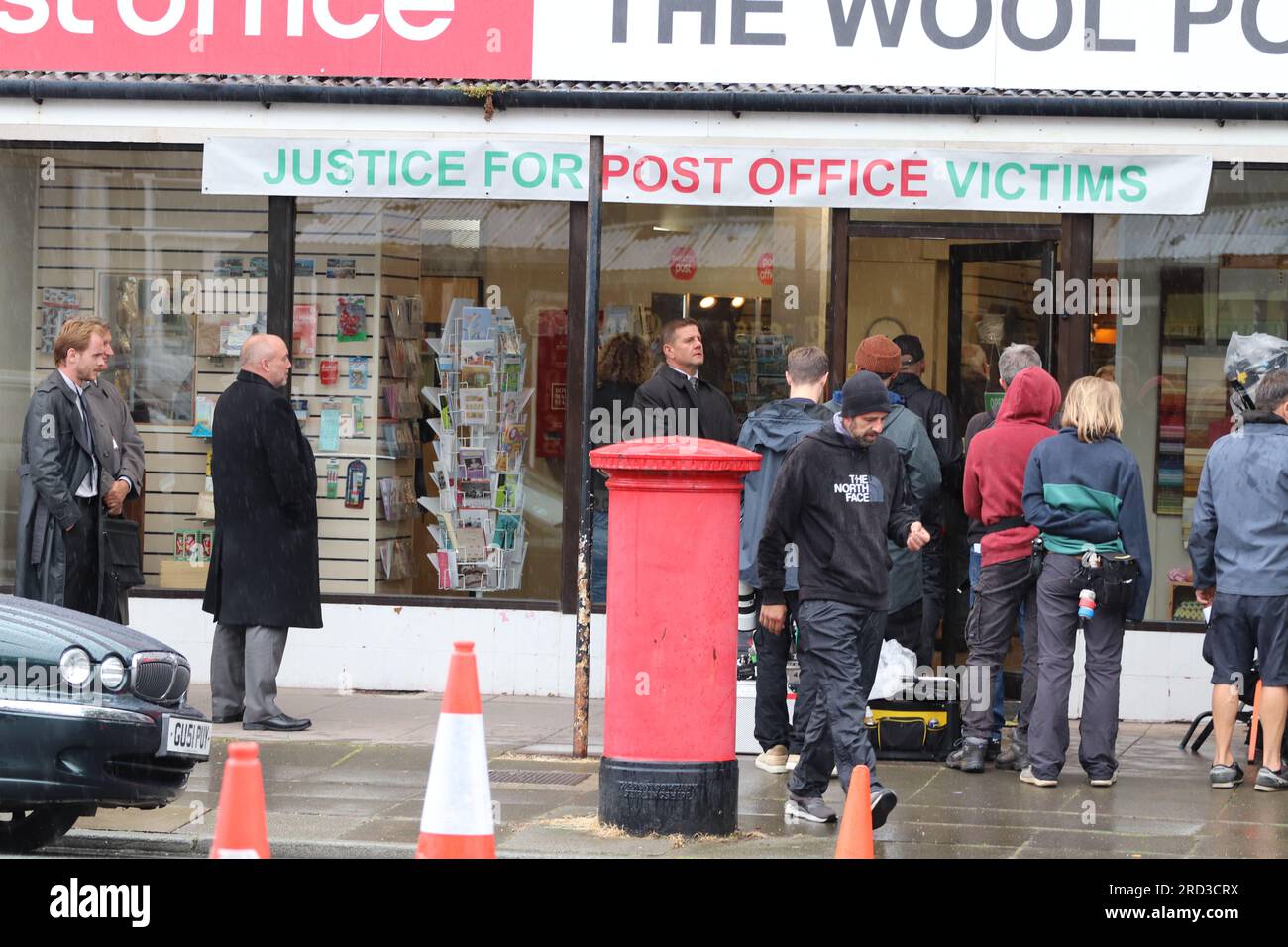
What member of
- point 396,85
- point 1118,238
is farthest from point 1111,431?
point 396,85

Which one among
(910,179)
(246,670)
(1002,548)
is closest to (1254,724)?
(1002,548)

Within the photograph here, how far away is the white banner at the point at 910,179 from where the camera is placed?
419 inches

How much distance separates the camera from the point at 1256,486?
29.1 feet

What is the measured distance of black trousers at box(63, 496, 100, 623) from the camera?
955 centimetres

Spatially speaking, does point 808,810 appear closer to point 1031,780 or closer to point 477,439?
point 1031,780

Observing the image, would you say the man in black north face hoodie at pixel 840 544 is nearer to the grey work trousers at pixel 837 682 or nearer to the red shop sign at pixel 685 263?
the grey work trousers at pixel 837 682

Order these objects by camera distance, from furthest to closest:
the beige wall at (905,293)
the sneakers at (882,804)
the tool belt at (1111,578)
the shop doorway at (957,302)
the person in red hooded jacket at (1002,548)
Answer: the beige wall at (905,293) < the shop doorway at (957,302) < the person in red hooded jacket at (1002,548) < the tool belt at (1111,578) < the sneakers at (882,804)

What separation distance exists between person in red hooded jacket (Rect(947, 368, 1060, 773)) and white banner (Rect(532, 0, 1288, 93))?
249 centimetres

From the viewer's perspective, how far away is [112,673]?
7.16 metres

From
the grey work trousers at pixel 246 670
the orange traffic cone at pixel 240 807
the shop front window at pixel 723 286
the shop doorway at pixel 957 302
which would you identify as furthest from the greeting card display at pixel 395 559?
the orange traffic cone at pixel 240 807

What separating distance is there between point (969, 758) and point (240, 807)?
5234mm

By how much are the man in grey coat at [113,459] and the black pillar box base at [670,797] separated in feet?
11.7
